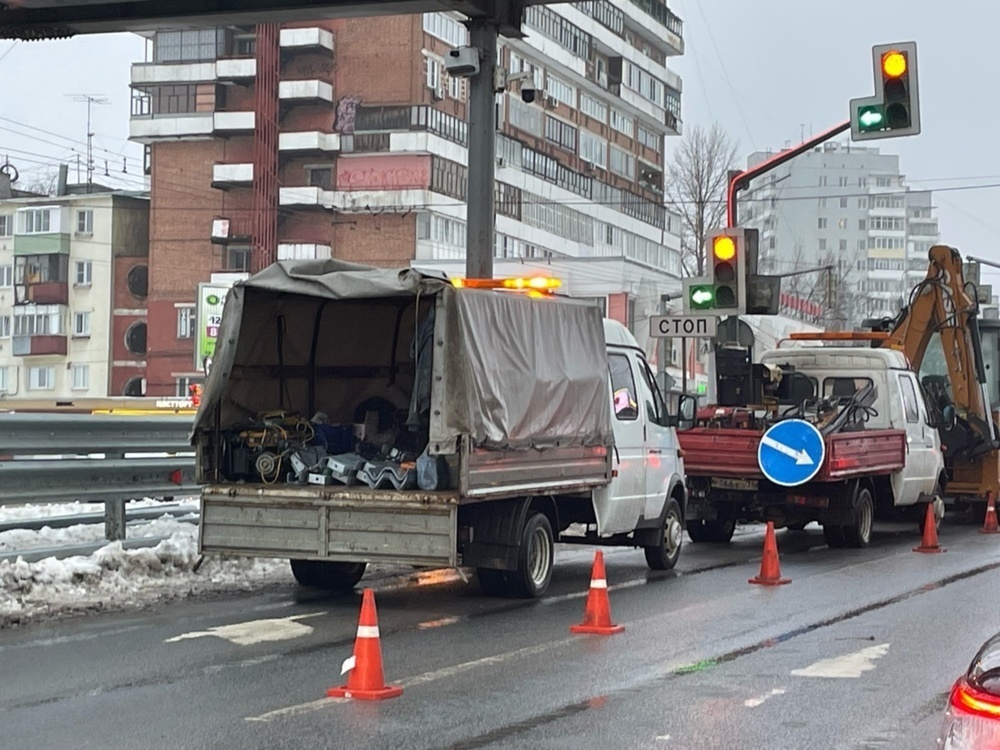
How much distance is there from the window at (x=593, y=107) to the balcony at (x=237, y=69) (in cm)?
1766

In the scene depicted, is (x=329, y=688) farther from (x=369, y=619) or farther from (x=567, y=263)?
(x=567, y=263)

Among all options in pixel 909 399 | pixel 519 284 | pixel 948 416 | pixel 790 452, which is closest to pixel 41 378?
pixel 948 416

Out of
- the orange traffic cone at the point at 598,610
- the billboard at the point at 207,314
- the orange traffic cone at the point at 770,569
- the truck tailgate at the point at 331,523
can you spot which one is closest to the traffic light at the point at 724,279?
the orange traffic cone at the point at 770,569

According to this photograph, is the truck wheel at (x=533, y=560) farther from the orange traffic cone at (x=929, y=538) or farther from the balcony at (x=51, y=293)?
the balcony at (x=51, y=293)

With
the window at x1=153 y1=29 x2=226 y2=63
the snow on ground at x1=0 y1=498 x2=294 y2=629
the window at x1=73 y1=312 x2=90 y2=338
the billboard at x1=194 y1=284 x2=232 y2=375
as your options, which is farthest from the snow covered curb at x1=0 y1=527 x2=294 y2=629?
the window at x1=73 y1=312 x2=90 y2=338

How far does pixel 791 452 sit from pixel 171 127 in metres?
64.2

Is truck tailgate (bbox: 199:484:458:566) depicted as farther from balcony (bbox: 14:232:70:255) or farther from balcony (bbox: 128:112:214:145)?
balcony (bbox: 14:232:70:255)

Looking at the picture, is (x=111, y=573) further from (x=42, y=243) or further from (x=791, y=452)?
(x=42, y=243)

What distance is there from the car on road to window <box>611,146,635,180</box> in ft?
269

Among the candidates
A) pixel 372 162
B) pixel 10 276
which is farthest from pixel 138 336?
pixel 372 162

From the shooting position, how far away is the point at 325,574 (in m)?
13.7

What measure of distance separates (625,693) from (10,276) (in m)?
79.4

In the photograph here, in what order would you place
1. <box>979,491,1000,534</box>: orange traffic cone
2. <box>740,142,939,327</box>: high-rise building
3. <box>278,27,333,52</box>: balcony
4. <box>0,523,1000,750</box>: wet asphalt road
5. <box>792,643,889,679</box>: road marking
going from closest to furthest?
<box>0,523,1000,750</box>: wet asphalt road
<box>792,643,889,679</box>: road marking
<box>979,491,1000,534</box>: orange traffic cone
<box>278,27,333,52</box>: balcony
<box>740,142,939,327</box>: high-rise building

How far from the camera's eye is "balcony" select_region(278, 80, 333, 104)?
73.9m
